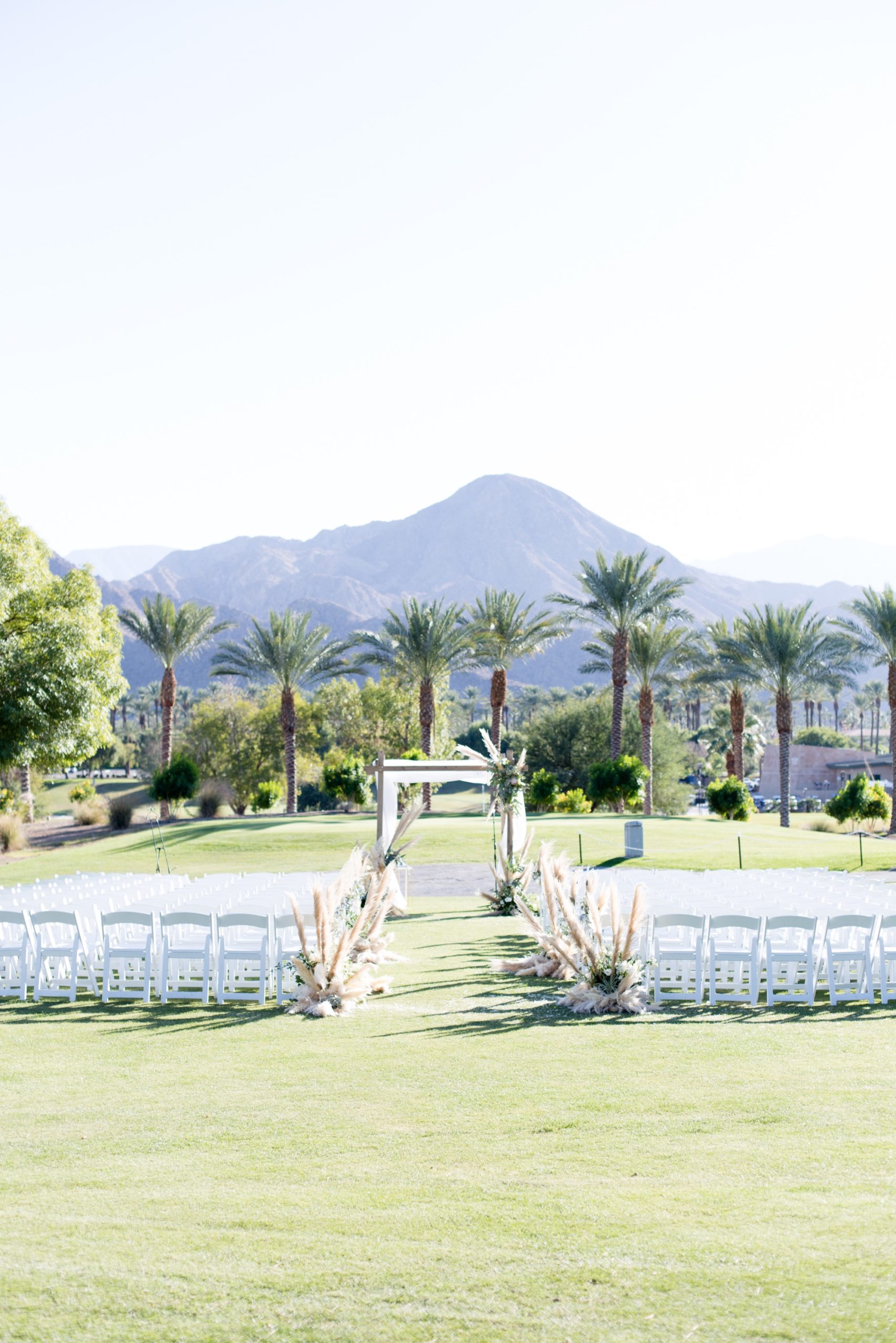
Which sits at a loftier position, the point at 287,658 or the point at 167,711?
the point at 287,658

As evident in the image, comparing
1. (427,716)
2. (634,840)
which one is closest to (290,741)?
(427,716)

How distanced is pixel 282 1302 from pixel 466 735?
82.4 metres

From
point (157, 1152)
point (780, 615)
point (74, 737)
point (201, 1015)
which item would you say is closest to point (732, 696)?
point (780, 615)

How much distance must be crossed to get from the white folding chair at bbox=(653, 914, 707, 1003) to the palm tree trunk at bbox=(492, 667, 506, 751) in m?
33.5

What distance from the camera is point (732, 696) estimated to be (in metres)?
49.1

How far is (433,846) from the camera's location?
30844mm

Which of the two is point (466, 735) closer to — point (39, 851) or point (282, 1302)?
point (39, 851)

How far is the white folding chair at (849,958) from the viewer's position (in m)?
10.1

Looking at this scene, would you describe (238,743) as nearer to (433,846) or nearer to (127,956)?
(433,846)

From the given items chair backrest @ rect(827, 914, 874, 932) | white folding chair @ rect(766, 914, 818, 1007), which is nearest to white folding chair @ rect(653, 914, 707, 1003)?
white folding chair @ rect(766, 914, 818, 1007)

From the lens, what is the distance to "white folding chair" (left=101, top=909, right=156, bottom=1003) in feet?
34.7

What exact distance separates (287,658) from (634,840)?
71.4 ft

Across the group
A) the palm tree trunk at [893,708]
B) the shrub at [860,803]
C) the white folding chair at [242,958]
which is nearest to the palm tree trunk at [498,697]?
the shrub at [860,803]

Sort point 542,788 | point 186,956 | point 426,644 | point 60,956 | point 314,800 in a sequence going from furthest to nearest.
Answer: point 314,800, point 426,644, point 542,788, point 60,956, point 186,956
